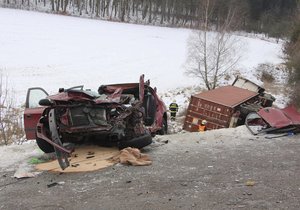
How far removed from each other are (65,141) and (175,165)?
7.32 ft

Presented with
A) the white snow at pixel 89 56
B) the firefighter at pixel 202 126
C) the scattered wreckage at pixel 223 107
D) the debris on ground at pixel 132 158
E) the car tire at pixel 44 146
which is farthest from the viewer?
the white snow at pixel 89 56

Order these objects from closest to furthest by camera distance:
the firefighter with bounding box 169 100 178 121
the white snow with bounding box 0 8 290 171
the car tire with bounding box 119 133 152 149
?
the car tire with bounding box 119 133 152 149, the firefighter with bounding box 169 100 178 121, the white snow with bounding box 0 8 290 171

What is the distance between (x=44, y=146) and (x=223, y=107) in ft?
30.8

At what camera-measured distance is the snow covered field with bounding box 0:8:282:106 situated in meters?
30.5

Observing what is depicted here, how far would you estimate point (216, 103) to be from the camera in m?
16.8

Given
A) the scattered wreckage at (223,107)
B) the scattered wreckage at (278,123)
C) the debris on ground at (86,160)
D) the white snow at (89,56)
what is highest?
the scattered wreckage at (278,123)

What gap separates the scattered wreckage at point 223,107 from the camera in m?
16.1

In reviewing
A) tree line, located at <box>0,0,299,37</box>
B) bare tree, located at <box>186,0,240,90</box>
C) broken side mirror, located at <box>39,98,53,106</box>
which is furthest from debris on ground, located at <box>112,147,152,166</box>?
tree line, located at <box>0,0,299,37</box>

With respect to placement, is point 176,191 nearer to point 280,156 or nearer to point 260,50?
point 280,156

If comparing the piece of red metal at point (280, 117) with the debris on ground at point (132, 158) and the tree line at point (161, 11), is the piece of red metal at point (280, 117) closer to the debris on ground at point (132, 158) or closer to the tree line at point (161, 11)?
the debris on ground at point (132, 158)

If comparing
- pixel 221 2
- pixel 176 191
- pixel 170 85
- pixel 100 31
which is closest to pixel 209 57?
pixel 170 85

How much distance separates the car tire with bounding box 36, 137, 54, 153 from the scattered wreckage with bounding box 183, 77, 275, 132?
29.6 feet

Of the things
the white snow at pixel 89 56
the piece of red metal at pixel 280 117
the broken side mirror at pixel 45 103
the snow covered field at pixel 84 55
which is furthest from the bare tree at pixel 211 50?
the broken side mirror at pixel 45 103

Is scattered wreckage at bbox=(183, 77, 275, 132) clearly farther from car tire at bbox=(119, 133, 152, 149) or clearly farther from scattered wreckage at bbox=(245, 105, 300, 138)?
car tire at bbox=(119, 133, 152, 149)
